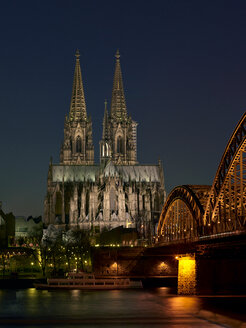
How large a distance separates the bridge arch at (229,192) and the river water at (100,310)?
8740mm

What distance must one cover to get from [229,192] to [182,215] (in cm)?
3184

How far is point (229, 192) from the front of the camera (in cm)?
7738

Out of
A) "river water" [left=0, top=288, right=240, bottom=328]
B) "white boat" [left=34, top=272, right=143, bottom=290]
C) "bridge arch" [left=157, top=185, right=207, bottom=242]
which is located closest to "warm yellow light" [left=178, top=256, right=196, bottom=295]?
"river water" [left=0, top=288, right=240, bottom=328]

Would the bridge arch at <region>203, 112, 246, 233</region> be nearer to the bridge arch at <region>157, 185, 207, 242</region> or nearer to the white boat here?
the bridge arch at <region>157, 185, 207, 242</region>

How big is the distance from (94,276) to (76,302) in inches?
1468

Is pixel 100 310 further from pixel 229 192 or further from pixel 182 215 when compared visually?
pixel 182 215

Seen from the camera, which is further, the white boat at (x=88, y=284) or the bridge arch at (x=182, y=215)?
the white boat at (x=88, y=284)

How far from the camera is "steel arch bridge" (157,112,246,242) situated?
7256 centimetres

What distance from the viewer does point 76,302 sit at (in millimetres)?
86688

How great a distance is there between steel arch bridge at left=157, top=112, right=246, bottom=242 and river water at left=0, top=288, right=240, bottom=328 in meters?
8.64

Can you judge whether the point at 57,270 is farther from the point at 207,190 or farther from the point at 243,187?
the point at 243,187

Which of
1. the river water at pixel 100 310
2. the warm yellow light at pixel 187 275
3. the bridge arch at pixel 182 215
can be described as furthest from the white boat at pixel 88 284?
the warm yellow light at pixel 187 275

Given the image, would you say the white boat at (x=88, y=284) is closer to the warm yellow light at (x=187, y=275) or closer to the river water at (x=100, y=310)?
the river water at (x=100, y=310)

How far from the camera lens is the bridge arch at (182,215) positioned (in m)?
92.8
